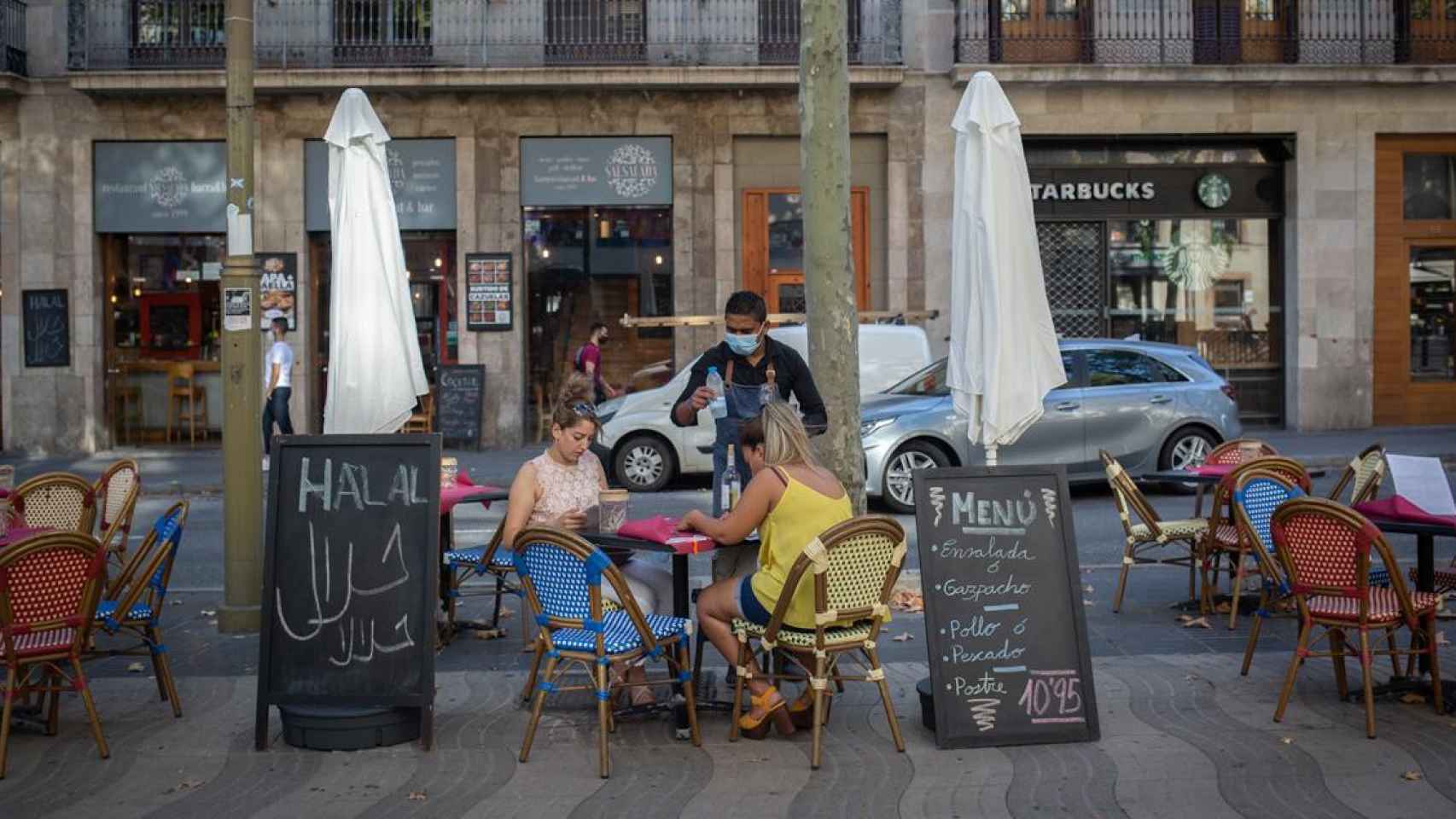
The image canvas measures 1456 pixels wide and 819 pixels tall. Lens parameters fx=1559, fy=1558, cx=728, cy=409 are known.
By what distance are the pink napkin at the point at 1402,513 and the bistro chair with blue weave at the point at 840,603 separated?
7.46 feet

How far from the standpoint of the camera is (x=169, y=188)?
22781 mm

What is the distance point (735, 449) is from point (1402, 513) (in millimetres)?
3373

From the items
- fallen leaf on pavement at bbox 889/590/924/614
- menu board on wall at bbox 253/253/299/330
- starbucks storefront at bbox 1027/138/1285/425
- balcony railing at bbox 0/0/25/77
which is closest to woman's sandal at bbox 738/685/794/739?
fallen leaf on pavement at bbox 889/590/924/614

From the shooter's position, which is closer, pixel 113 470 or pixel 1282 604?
pixel 1282 604

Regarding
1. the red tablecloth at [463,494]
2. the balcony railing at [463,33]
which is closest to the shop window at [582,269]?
the balcony railing at [463,33]

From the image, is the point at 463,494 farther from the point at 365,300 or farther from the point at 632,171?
the point at 632,171

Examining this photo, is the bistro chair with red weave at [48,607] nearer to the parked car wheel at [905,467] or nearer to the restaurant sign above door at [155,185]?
the parked car wheel at [905,467]

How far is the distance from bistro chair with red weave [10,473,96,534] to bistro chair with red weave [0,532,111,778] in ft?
9.08

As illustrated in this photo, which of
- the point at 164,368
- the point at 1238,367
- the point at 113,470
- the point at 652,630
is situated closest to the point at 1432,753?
the point at 652,630

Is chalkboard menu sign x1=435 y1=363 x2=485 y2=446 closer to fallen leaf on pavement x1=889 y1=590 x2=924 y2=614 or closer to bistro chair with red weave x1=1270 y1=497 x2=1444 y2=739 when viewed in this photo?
fallen leaf on pavement x1=889 y1=590 x2=924 y2=614

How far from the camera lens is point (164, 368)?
906 inches

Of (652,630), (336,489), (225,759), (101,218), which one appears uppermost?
(101,218)

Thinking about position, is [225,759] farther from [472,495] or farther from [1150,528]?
[1150,528]

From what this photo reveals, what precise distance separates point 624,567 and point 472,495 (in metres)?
1.66
